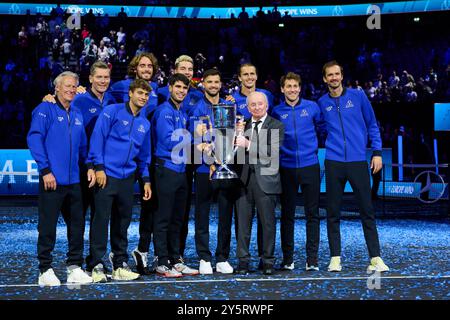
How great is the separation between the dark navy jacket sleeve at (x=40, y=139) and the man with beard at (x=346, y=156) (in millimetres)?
2807

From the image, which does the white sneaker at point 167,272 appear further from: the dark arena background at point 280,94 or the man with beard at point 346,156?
the man with beard at point 346,156

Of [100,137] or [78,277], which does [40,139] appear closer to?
[100,137]

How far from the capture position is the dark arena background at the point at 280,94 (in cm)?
643

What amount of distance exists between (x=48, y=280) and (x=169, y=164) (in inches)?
64.0

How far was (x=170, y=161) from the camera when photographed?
7129 mm

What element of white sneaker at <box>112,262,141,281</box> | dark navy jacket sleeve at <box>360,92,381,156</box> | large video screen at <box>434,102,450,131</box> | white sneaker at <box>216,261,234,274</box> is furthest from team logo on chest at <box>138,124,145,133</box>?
large video screen at <box>434,102,450,131</box>

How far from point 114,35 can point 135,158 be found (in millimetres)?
18001

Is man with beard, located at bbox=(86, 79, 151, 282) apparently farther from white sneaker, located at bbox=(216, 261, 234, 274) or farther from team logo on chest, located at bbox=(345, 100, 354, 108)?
team logo on chest, located at bbox=(345, 100, 354, 108)

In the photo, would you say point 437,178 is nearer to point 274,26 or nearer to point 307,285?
point 307,285

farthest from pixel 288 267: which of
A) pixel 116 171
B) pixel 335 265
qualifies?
pixel 116 171

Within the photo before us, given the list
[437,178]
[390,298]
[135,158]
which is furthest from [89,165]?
[437,178]

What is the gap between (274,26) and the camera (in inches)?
1083

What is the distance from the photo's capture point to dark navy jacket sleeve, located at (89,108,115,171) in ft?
21.8

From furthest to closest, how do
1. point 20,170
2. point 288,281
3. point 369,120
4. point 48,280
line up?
1. point 20,170
2. point 369,120
3. point 288,281
4. point 48,280
